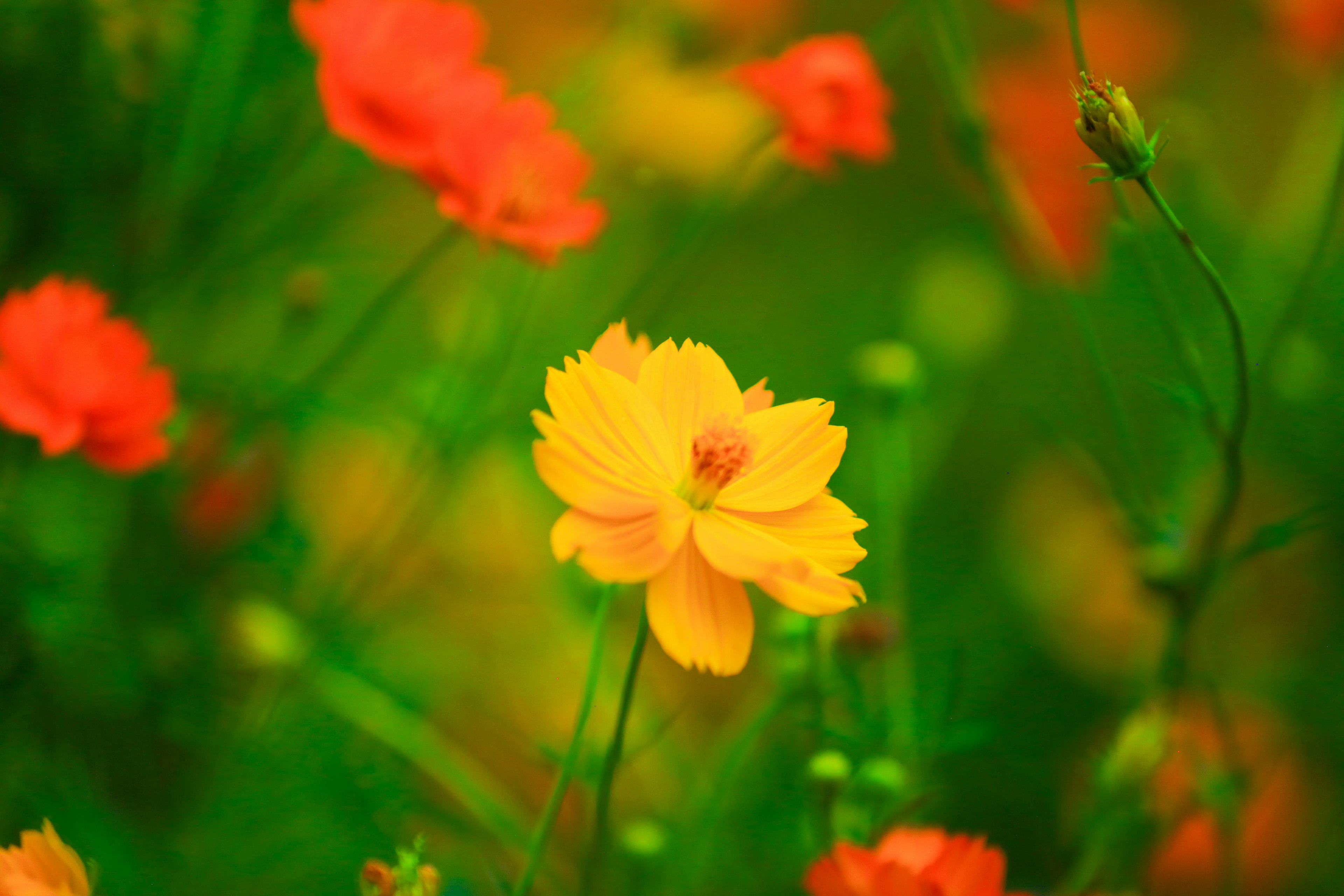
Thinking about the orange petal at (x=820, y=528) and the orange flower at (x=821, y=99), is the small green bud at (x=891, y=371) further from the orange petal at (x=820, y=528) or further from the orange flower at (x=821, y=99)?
the orange petal at (x=820, y=528)

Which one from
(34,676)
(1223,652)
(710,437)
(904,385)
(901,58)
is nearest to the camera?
(710,437)

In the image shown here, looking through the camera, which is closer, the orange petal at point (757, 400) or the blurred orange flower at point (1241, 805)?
the orange petal at point (757, 400)

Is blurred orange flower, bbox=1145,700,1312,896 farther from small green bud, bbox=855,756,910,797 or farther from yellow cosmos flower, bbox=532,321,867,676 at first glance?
yellow cosmos flower, bbox=532,321,867,676

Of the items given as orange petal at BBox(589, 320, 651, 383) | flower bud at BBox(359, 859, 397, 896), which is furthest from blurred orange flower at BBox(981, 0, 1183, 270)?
flower bud at BBox(359, 859, 397, 896)

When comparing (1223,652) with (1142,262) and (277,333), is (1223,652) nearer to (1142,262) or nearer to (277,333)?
(1142,262)

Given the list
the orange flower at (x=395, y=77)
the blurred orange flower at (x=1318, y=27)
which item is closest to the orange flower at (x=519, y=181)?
the orange flower at (x=395, y=77)

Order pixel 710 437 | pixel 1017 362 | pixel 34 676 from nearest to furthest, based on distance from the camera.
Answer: pixel 710 437, pixel 34 676, pixel 1017 362

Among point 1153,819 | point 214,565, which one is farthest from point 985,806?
point 214,565
